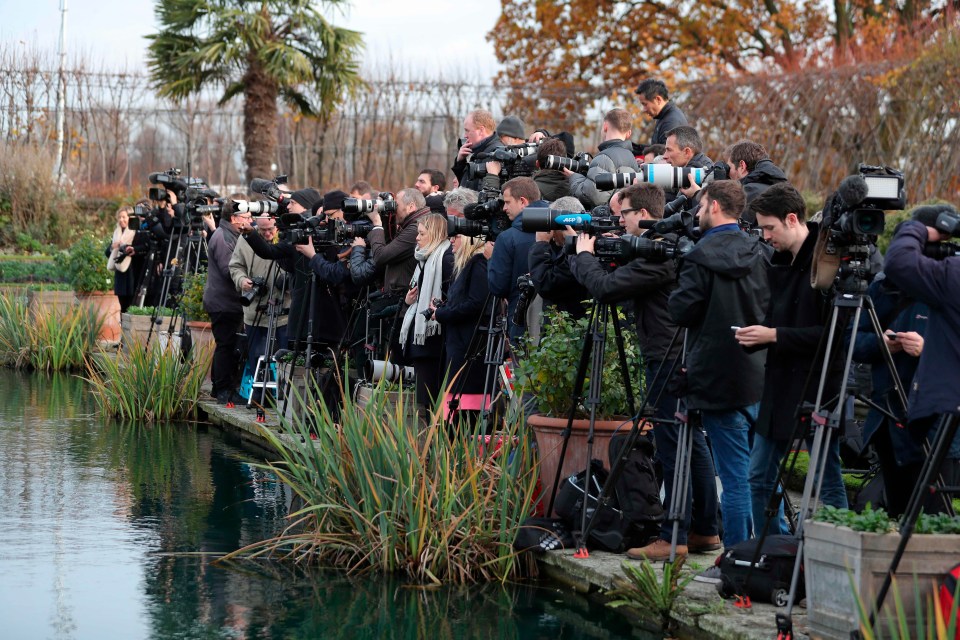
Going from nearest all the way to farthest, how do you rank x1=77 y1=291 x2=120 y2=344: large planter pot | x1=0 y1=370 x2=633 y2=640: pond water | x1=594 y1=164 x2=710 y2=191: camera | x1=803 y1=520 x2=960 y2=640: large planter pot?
x1=803 y1=520 x2=960 y2=640: large planter pot → x1=0 y1=370 x2=633 y2=640: pond water → x1=594 y1=164 x2=710 y2=191: camera → x1=77 y1=291 x2=120 y2=344: large planter pot

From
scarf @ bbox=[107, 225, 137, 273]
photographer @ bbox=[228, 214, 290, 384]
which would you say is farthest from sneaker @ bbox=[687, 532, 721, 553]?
scarf @ bbox=[107, 225, 137, 273]

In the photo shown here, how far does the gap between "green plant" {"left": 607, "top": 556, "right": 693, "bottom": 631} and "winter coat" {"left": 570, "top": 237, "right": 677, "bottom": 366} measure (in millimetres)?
1240

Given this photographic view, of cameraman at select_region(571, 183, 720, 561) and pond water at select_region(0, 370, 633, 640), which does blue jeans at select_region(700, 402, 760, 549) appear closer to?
cameraman at select_region(571, 183, 720, 561)

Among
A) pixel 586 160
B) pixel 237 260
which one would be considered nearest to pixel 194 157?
pixel 237 260

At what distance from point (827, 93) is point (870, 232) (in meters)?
14.9

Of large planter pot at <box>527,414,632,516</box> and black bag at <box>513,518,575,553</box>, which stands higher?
large planter pot at <box>527,414,632,516</box>

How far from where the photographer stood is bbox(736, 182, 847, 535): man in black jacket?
235 inches

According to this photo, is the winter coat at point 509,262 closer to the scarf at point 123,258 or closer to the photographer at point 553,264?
the photographer at point 553,264

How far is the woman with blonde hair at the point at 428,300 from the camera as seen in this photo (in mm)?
9312

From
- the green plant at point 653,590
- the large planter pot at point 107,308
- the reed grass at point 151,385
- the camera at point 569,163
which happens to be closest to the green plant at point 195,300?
the reed grass at point 151,385

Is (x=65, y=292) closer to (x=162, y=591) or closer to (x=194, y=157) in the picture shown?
(x=194, y=157)

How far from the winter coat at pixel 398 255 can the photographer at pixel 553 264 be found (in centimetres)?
235

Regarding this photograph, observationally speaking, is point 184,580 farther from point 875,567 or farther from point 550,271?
point 875,567

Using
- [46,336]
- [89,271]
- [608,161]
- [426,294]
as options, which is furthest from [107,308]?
[608,161]
